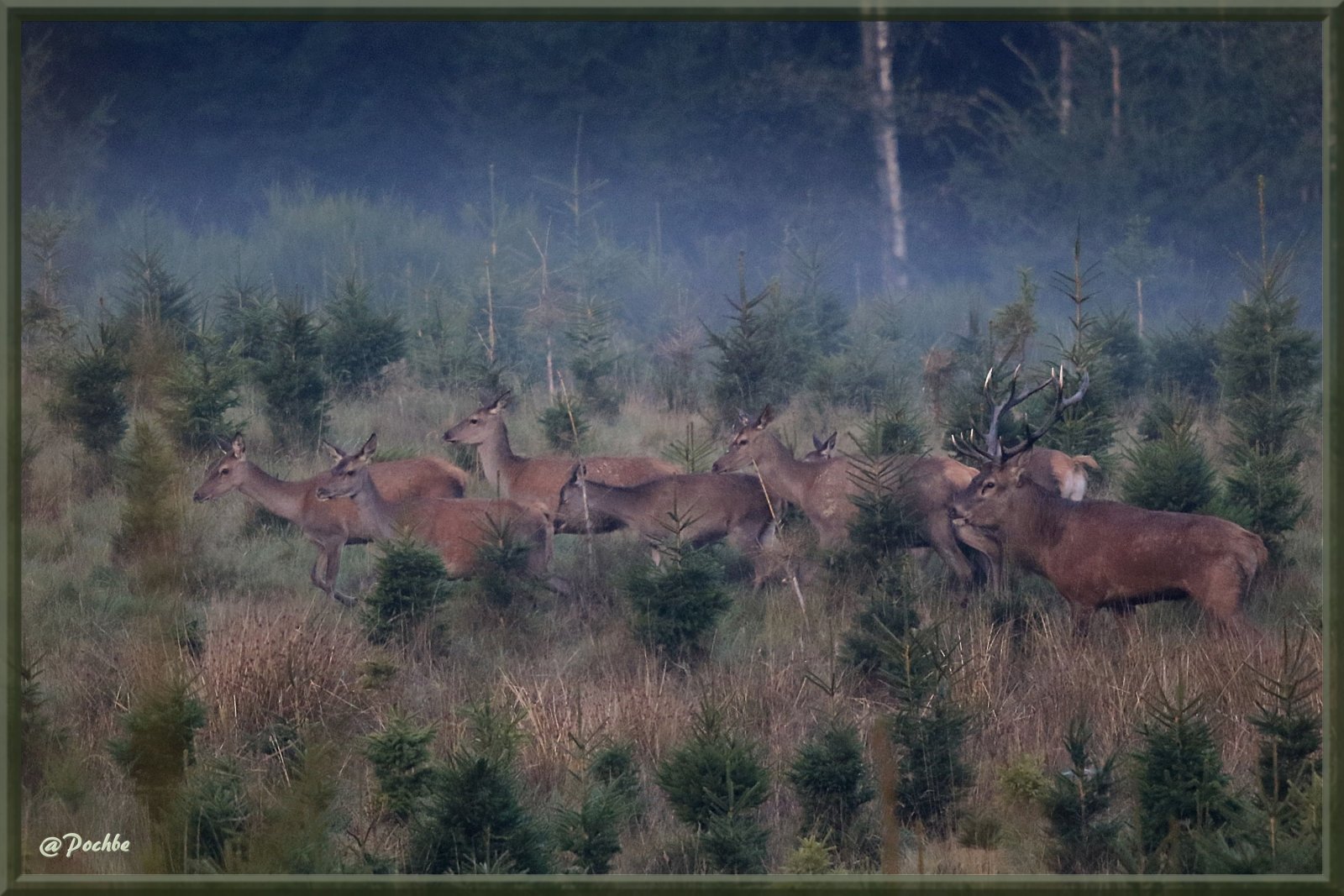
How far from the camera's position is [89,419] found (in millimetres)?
11852

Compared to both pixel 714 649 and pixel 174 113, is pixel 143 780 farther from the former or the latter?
pixel 174 113

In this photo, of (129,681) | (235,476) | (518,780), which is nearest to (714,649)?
(518,780)

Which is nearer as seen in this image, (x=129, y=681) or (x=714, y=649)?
(x=129, y=681)

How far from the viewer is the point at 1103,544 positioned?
31.4 ft

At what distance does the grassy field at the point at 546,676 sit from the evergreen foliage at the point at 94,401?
419 millimetres

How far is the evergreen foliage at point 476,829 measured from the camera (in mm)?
7199

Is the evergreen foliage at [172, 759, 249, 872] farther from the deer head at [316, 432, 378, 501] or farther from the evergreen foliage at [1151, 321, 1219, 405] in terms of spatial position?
the evergreen foliage at [1151, 321, 1219, 405]

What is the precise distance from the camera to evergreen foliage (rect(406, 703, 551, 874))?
720 centimetres

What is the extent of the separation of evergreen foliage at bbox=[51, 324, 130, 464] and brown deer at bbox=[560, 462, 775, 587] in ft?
11.2

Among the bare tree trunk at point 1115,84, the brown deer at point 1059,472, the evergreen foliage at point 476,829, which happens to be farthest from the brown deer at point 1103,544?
the bare tree trunk at point 1115,84

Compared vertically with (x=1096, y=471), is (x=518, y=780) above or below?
above

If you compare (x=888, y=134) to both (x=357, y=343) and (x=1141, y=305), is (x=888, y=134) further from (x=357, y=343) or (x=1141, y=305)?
(x=357, y=343)

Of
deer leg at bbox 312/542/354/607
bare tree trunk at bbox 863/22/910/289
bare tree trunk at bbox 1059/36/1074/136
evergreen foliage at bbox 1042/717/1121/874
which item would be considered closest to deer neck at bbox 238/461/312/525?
deer leg at bbox 312/542/354/607

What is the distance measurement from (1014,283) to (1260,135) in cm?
307
